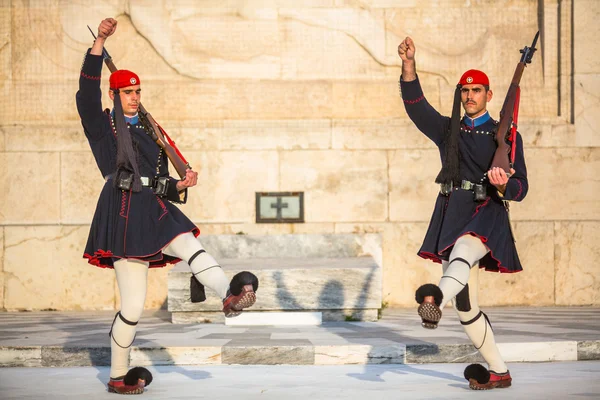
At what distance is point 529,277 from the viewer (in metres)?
11.6

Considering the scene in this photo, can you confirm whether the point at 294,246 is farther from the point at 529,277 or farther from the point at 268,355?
the point at 268,355

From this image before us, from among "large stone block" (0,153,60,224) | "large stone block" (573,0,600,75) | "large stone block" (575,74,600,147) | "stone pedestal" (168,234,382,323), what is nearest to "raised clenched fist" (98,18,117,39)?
"stone pedestal" (168,234,382,323)

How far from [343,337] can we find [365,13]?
4.99 metres

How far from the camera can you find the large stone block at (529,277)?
11562mm

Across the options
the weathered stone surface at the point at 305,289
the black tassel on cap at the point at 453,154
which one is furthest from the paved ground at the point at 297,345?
the black tassel on cap at the point at 453,154

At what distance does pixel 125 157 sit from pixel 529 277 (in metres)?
6.47

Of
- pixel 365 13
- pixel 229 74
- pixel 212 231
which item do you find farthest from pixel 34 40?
pixel 365 13

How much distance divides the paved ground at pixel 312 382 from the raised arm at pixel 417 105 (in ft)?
5.23

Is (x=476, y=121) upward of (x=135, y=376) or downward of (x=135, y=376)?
upward

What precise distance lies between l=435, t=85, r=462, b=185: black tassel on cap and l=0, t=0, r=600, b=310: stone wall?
5122mm

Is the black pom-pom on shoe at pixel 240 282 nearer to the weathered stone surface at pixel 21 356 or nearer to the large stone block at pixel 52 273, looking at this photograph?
the weathered stone surface at pixel 21 356

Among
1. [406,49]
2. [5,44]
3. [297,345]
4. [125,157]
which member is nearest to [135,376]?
[125,157]

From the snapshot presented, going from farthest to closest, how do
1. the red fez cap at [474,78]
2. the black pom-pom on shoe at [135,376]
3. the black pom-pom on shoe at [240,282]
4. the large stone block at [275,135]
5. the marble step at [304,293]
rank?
the large stone block at [275,135] → the marble step at [304,293] → the red fez cap at [474,78] → the black pom-pom on shoe at [135,376] → the black pom-pom on shoe at [240,282]

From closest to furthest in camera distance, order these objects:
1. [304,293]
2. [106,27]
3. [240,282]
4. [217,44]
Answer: [240,282] < [106,27] < [304,293] < [217,44]
